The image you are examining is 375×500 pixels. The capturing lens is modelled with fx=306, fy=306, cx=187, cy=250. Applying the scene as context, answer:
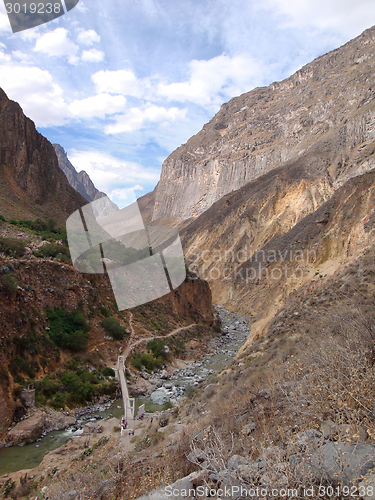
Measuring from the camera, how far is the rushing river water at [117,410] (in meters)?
8.26

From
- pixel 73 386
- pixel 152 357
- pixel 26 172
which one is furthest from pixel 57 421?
pixel 26 172

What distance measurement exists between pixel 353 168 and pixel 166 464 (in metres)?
59.0

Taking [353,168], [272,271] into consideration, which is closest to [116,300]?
[272,271]

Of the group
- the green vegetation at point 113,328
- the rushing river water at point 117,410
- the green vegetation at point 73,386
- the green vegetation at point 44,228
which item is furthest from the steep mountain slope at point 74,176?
the green vegetation at point 73,386

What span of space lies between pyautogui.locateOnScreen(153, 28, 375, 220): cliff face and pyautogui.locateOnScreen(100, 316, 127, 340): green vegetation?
4810 centimetres

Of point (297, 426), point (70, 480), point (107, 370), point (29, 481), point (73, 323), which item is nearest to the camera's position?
point (297, 426)

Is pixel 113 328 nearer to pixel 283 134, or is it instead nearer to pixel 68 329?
pixel 68 329

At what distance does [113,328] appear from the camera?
17594mm

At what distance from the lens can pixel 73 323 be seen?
15711mm

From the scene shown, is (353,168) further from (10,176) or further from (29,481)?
(29,481)

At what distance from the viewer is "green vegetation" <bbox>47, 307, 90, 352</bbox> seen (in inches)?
567

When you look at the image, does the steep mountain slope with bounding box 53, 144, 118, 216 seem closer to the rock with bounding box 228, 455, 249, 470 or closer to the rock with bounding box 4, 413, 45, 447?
the rock with bounding box 4, 413, 45, 447

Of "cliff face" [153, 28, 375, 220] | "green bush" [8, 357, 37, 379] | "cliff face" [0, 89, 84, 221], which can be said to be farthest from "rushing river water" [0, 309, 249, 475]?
"cliff face" [153, 28, 375, 220]

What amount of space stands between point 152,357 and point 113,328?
2910 mm
